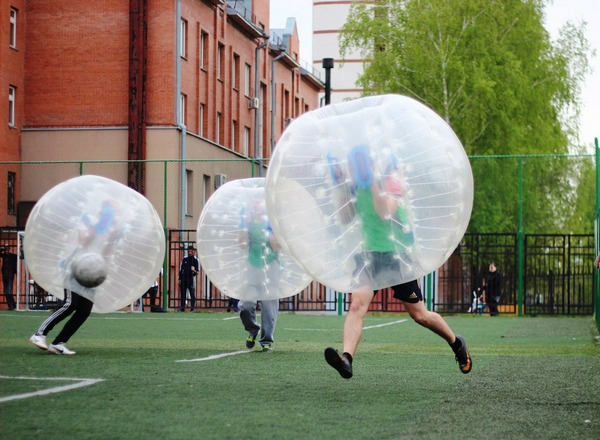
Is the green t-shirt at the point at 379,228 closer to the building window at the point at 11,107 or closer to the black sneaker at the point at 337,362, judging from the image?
the black sneaker at the point at 337,362

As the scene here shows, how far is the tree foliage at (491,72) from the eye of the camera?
Answer: 121ft

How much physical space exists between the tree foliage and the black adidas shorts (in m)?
28.2

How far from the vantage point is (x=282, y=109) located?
51.3 meters

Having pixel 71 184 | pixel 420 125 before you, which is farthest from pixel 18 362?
pixel 420 125

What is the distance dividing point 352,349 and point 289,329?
35.0ft

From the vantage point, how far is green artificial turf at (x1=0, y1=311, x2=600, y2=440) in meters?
5.85

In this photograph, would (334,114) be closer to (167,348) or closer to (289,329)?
(167,348)

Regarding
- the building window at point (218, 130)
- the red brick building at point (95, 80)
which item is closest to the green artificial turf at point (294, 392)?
the red brick building at point (95, 80)

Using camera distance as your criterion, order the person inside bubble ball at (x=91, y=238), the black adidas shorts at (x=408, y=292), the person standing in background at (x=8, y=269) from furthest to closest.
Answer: the person standing in background at (x=8, y=269), the person inside bubble ball at (x=91, y=238), the black adidas shorts at (x=408, y=292)

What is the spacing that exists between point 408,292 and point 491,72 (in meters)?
30.4

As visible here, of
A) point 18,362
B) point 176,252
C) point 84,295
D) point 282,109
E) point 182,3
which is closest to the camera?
point 18,362

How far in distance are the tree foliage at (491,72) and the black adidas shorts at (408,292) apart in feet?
92.5

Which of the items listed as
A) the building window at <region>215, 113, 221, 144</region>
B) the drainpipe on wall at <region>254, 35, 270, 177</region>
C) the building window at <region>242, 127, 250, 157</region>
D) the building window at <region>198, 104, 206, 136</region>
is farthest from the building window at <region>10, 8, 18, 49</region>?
the drainpipe on wall at <region>254, 35, 270, 177</region>

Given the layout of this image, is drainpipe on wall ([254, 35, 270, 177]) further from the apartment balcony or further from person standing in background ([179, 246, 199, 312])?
person standing in background ([179, 246, 199, 312])
